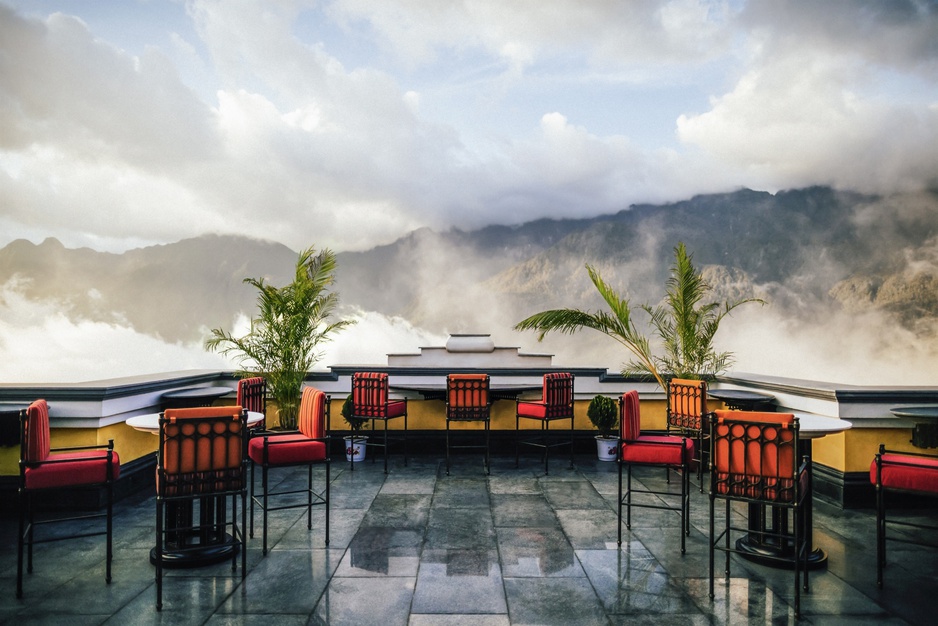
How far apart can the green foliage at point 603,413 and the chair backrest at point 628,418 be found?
8.10 feet

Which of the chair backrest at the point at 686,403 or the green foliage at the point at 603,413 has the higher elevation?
the chair backrest at the point at 686,403

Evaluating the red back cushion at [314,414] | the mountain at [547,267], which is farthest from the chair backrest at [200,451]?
the mountain at [547,267]

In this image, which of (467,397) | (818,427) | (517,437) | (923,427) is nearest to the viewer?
(818,427)

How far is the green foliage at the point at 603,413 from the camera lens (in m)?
6.05

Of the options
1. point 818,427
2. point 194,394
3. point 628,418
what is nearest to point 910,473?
point 818,427

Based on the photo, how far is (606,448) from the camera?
242 inches

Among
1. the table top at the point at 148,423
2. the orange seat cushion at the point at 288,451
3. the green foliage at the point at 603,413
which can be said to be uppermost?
the table top at the point at 148,423

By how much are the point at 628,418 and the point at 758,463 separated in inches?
36.7

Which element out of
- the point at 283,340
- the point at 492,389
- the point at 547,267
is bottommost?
the point at 492,389

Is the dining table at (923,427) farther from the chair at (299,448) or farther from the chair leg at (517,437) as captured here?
the chair at (299,448)

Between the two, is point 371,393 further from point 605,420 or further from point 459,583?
point 459,583

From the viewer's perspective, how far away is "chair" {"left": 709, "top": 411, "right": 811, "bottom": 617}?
260cm

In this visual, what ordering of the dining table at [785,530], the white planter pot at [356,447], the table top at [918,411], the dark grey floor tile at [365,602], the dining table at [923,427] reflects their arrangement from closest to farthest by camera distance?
the dark grey floor tile at [365,602] < the dining table at [785,530] < the table top at [918,411] < the dining table at [923,427] < the white planter pot at [356,447]

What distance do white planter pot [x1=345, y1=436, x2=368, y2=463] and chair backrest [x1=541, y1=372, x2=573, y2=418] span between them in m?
2.07
